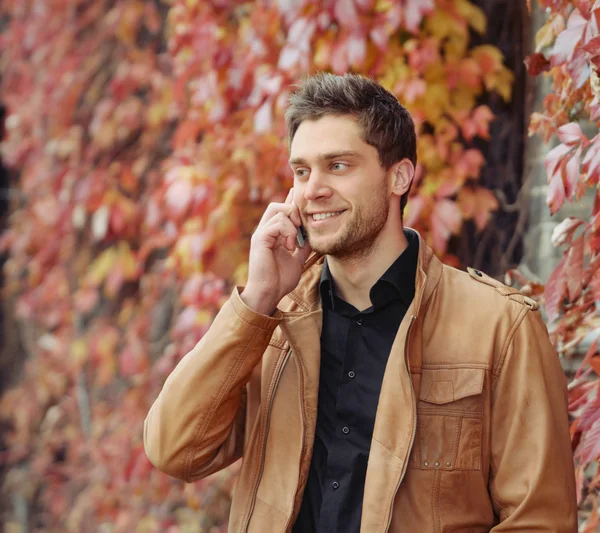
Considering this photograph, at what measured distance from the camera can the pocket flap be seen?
2213mm

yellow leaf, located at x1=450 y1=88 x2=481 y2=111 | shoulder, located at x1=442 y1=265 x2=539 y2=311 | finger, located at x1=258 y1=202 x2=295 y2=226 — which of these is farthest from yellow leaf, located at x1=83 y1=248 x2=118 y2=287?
shoulder, located at x1=442 y1=265 x2=539 y2=311

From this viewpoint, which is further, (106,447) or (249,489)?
(106,447)

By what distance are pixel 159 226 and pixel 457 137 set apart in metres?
1.83

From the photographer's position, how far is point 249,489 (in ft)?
7.89

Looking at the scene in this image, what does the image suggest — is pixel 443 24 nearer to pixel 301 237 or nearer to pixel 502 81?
pixel 502 81

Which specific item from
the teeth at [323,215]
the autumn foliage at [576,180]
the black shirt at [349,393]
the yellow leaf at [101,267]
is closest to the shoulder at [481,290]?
the black shirt at [349,393]

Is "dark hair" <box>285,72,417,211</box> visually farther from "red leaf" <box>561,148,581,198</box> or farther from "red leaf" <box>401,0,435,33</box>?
"red leaf" <box>401,0,435,33</box>

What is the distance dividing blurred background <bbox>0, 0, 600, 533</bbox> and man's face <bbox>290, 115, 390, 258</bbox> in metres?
0.48

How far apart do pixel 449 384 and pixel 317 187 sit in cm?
59

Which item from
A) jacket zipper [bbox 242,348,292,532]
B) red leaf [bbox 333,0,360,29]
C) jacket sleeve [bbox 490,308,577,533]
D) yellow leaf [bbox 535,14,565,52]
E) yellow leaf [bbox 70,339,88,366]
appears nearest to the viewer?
jacket sleeve [bbox 490,308,577,533]

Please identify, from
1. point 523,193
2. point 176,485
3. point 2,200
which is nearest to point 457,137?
point 523,193

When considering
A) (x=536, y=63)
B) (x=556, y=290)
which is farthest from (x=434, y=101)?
(x=556, y=290)

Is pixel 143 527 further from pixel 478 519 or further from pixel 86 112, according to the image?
pixel 478 519

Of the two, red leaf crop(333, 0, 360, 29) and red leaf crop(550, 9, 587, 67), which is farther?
red leaf crop(333, 0, 360, 29)
